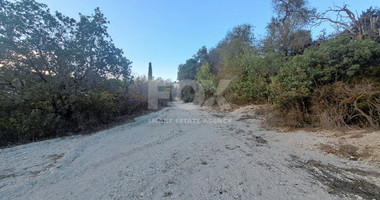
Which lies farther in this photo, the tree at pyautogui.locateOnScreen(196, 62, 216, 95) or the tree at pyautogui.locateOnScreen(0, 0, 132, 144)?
the tree at pyautogui.locateOnScreen(196, 62, 216, 95)

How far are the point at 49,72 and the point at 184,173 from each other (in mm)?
5593

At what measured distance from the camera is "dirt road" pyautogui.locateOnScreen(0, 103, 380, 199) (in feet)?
5.19

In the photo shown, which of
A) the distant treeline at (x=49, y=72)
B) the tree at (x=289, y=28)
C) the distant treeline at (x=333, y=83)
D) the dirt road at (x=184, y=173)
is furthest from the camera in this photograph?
the tree at (x=289, y=28)

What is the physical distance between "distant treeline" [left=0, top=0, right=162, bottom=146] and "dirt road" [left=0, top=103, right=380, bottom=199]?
43.7 inches

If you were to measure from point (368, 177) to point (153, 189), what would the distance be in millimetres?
2895

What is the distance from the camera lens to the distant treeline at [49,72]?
12.5 feet

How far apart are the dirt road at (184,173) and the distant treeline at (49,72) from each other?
1.11 m

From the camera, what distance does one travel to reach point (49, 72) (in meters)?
4.38

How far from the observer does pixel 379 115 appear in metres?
3.25

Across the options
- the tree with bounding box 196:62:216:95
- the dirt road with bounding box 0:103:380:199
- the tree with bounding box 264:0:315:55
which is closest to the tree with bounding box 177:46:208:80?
the tree with bounding box 196:62:216:95

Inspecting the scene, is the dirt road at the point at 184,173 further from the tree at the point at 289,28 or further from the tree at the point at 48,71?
the tree at the point at 289,28

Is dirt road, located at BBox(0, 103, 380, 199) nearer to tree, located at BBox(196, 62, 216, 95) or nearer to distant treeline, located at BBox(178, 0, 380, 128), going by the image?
Answer: distant treeline, located at BBox(178, 0, 380, 128)

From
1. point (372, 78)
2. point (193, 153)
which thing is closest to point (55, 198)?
point (193, 153)

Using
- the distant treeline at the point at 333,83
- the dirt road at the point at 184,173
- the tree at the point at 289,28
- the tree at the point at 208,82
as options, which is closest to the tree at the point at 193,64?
the tree at the point at 208,82
